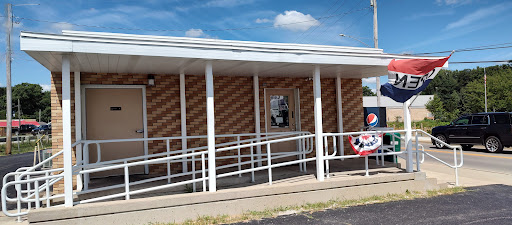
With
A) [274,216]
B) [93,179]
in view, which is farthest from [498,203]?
[93,179]

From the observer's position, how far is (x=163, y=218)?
5453 millimetres

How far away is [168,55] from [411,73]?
4.31 meters

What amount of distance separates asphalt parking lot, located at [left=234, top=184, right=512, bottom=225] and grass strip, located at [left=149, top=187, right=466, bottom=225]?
0.55 feet

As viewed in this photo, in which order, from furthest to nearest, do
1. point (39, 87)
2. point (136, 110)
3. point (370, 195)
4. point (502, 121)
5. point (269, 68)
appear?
point (39, 87) < point (502, 121) < point (136, 110) < point (269, 68) < point (370, 195)

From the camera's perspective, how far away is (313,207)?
6.23m

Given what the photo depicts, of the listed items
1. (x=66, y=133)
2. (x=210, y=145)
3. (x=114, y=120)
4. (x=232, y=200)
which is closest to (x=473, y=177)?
(x=232, y=200)

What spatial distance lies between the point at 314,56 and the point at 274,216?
108 inches

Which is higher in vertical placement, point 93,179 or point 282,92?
point 282,92

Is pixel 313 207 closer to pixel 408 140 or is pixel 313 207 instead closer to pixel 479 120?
pixel 408 140

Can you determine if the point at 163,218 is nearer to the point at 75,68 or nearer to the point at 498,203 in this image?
the point at 75,68

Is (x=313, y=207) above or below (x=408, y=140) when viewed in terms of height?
below

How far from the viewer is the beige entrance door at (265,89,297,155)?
358 inches

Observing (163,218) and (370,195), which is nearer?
(163,218)

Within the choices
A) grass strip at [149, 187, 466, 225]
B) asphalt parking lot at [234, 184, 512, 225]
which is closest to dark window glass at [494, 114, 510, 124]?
grass strip at [149, 187, 466, 225]
